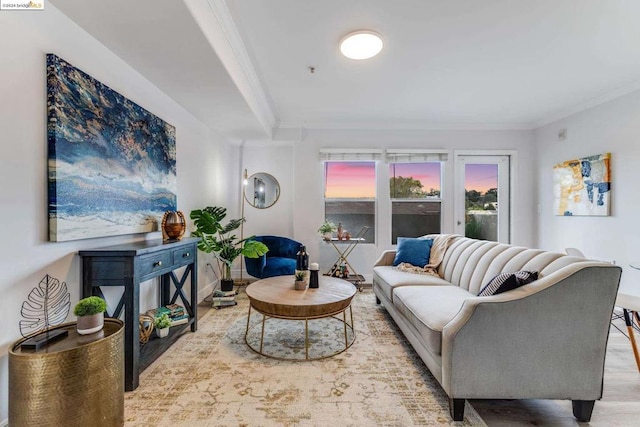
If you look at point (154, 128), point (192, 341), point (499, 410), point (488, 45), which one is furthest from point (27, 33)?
point (499, 410)

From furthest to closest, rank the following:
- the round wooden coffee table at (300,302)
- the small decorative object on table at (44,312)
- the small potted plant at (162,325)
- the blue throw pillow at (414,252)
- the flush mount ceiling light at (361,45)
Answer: the blue throw pillow at (414,252)
the small potted plant at (162,325)
the flush mount ceiling light at (361,45)
the round wooden coffee table at (300,302)
the small decorative object on table at (44,312)

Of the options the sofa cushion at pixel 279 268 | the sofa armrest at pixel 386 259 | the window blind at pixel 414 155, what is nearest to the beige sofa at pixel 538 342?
the sofa armrest at pixel 386 259

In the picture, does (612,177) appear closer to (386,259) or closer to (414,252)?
(414,252)

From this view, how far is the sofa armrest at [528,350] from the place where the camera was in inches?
64.1

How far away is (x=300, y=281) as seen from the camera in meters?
2.67

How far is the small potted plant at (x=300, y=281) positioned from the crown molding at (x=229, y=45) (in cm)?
185

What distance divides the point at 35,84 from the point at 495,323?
9.51ft

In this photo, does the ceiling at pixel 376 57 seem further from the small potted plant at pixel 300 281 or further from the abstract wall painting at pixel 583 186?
the small potted plant at pixel 300 281

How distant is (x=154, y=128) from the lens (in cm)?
273

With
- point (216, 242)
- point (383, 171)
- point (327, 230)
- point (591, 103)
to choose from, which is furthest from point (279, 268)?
point (591, 103)

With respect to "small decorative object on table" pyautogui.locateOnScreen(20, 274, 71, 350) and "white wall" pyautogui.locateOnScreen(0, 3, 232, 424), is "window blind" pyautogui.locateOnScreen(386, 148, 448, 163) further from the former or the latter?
"small decorative object on table" pyautogui.locateOnScreen(20, 274, 71, 350)

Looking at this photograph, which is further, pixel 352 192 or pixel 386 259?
pixel 352 192

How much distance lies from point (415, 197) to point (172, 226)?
3.79 m

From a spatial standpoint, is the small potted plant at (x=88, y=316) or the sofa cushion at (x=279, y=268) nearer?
the small potted plant at (x=88, y=316)
